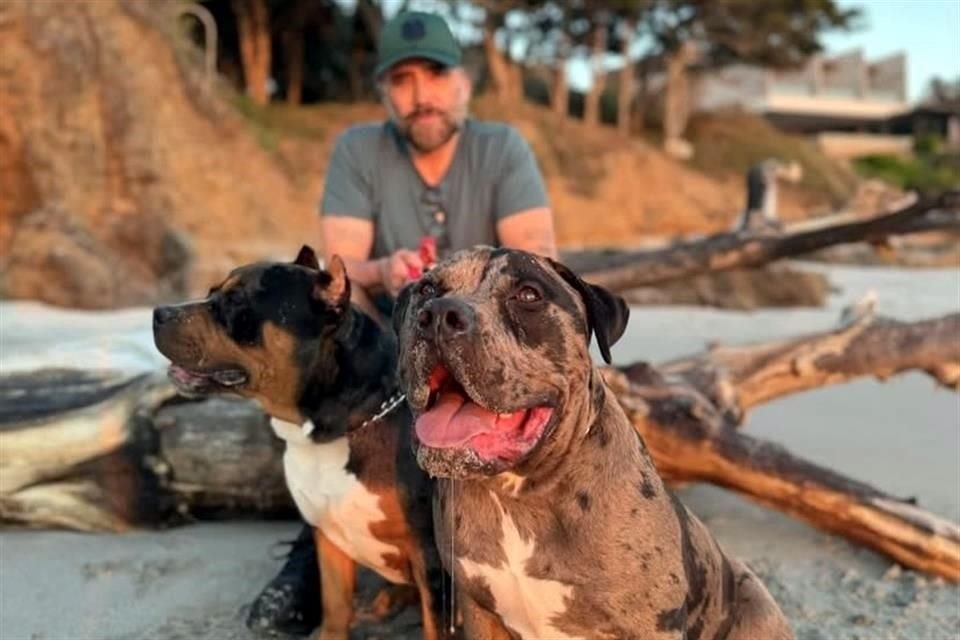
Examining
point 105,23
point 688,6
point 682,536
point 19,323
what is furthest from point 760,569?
point 688,6

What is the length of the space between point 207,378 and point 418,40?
1902 mm

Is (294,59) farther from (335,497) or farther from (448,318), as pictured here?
(448,318)

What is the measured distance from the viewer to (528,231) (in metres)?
4.38

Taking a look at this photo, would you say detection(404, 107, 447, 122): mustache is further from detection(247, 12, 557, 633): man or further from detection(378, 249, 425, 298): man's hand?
detection(378, 249, 425, 298): man's hand

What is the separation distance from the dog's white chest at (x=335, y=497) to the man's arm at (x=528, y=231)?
5.02ft

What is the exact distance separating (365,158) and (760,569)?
246cm

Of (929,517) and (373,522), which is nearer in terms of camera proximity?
(373,522)

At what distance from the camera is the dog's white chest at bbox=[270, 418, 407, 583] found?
3.08 metres

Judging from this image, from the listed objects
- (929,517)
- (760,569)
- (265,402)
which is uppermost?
(265,402)

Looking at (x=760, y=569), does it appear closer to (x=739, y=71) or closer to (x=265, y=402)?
(x=265, y=402)

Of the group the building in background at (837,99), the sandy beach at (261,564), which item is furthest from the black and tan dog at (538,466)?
the building in background at (837,99)

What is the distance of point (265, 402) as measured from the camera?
3.18m

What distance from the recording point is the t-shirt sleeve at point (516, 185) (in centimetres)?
440

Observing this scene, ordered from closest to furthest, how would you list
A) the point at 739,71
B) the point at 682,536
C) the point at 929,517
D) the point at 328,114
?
the point at 682,536, the point at 929,517, the point at 328,114, the point at 739,71
